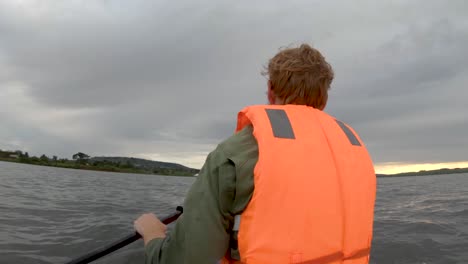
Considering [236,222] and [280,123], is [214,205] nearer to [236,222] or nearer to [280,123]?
[236,222]

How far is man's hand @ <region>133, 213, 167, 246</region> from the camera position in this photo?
2650mm

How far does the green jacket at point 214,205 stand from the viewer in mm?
2162

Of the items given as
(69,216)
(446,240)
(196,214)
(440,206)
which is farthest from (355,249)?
(440,206)

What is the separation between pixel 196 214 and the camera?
7.17 feet

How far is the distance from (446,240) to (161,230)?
29.2 ft

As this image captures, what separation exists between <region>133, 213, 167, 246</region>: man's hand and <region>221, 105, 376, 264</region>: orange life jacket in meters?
0.52

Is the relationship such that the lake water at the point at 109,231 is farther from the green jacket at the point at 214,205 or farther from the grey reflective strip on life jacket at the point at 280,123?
→ the grey reflective strip on life jacket at the point at 280,123

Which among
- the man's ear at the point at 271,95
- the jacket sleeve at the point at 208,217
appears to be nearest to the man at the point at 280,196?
the jacket sleeve at the point at 208,217

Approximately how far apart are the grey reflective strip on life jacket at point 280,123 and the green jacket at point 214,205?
0.72 ft

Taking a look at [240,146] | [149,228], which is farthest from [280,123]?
[149,228]

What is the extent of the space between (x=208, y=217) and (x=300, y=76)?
111cm

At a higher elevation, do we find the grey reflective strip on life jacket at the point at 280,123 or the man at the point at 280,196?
the grey reflective strip on life jacket at the point at 280,123

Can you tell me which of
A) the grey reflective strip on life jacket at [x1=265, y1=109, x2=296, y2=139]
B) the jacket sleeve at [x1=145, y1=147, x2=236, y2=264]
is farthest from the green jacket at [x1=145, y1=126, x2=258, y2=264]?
the grey reflective strip on life jacket at [x1=265, y1=109, x2=296, y2=139]

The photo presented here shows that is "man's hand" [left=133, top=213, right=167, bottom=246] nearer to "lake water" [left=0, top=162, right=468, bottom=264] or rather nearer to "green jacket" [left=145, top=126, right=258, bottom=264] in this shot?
"green jacket" [left=145, top=126, right=258, bottom=264]
